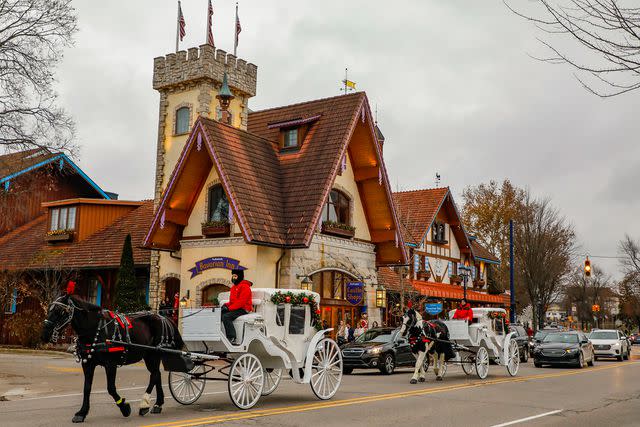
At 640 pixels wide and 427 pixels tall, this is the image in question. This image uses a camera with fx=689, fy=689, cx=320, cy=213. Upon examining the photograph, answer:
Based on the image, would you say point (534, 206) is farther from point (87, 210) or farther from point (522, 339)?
point (87, 210)

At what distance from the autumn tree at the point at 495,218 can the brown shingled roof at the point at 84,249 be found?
31749 mm

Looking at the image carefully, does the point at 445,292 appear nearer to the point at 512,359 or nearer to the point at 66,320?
the point at 512,359

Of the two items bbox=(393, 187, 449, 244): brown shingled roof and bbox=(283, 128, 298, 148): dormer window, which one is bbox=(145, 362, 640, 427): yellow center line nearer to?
bbox=(283, 128, 298, 148): dormer window

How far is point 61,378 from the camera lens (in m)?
18.7

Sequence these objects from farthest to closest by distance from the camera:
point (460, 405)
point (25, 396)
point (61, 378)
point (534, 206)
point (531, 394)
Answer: point (534, 206), point (61, 378), point (531, 394), point (25, 396), point (460, 405)

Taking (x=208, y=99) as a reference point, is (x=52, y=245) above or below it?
below

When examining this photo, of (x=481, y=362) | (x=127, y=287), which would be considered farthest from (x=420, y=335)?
(x=127, y=287)

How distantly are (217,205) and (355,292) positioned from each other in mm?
6709

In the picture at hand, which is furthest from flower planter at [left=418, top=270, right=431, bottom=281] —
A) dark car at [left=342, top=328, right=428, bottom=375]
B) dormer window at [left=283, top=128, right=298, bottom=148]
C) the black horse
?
the black horse

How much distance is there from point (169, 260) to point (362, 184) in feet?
29.6

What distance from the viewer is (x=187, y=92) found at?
31.1m

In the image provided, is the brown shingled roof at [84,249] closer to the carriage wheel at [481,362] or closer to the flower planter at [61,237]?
the flower planter at [61,237]

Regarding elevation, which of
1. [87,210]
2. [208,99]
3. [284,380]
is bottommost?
[284,380]

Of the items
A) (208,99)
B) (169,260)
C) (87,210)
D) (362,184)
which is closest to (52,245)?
(87,210)
